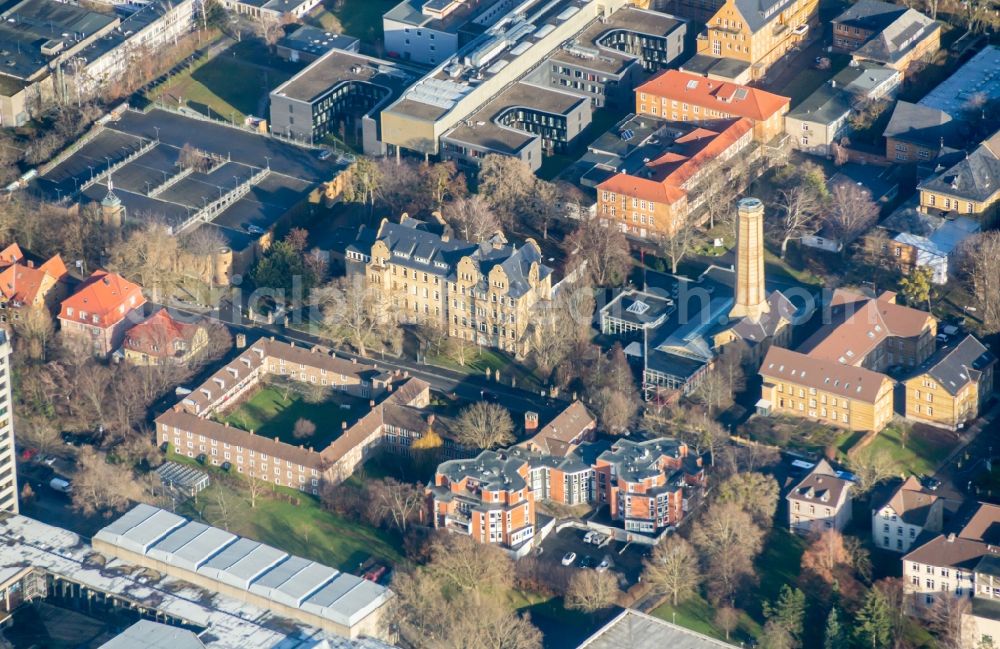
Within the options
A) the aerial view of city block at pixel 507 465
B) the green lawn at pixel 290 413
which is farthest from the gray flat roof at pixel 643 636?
the green lawn at pixel 290 413

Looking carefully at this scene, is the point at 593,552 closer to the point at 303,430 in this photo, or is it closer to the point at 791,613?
the point at 791,613

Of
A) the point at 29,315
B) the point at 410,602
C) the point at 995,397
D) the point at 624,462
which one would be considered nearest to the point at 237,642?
the point at 410,602

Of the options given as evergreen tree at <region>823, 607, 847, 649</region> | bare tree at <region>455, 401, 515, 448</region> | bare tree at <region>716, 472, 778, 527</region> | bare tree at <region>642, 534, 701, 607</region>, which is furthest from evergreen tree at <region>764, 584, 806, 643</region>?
bare tree at <region>455, 401, 515, 448</region>

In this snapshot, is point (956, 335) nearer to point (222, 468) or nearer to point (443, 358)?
point (443, 358)

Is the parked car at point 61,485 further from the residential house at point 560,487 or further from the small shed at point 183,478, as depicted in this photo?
the residential house at point 560,487

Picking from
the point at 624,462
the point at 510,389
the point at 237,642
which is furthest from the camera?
the point at 510,389
